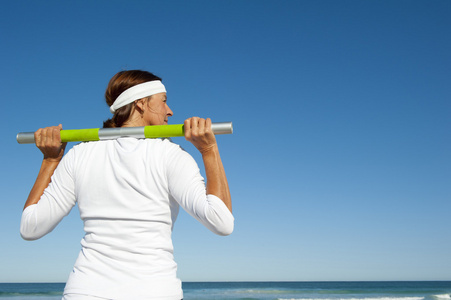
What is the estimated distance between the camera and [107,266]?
1.34 m

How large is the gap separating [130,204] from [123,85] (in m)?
0.53

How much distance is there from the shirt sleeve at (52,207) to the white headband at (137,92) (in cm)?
28

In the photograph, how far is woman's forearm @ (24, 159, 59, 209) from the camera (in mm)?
1576

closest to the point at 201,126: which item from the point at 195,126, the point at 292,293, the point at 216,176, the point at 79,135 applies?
the point at 195,126

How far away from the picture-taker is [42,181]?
1631 mm

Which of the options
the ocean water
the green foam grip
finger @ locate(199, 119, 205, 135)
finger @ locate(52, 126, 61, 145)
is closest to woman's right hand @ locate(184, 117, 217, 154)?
finger @ locate(199, 119, 205, 135)

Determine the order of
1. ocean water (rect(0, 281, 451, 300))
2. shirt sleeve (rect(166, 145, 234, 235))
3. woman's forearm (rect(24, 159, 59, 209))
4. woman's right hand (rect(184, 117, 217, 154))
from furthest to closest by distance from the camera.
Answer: ocean water (rect(0, 281, 451, 300))
woman's forearm (rect(24, 159, 59, 209))
woman's right hand (rect(184, 117, 217, 154))
shirt sleeve (rect(166, 145, 234, 235))

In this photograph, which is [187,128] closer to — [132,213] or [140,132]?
[140,132]

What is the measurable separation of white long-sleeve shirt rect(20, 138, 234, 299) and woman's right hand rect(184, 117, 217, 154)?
0.07 meters

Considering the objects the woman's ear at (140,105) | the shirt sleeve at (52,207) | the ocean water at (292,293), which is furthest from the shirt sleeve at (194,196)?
A: the ocean water at (292,293)

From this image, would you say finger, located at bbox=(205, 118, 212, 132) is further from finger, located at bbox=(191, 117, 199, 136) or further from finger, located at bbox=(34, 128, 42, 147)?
finger, located at bbox=(34, 128, 42, 147)

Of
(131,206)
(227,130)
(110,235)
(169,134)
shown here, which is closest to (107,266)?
(110,235)

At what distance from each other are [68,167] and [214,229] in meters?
0.63

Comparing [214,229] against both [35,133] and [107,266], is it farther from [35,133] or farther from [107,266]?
[35,133]
